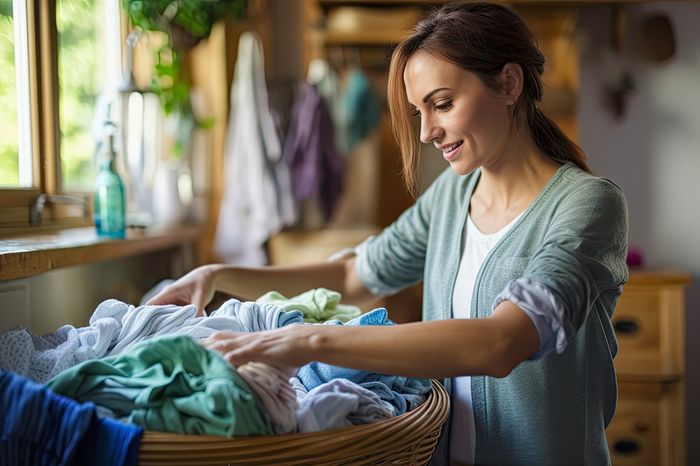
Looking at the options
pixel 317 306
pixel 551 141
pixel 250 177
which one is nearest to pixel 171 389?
pixel 317 306

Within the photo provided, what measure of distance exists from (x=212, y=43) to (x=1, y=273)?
2288 mm

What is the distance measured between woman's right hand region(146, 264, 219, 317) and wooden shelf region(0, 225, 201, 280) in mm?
225

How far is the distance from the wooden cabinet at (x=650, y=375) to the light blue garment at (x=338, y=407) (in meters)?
2.23

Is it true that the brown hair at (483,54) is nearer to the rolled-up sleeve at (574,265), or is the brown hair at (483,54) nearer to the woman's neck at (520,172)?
the woman's neck at (520,172)

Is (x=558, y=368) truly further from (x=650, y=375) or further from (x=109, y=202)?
(x=650, y=375)

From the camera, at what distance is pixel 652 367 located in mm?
2979

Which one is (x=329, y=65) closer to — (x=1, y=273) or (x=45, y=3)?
(x=45, y=3)

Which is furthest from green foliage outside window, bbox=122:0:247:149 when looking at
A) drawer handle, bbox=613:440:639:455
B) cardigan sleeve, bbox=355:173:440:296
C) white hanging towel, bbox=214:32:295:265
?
Result: drawer handle, bbox=613:440:639:455

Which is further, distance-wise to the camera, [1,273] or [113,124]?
[113,124]

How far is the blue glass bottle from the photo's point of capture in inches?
78.4

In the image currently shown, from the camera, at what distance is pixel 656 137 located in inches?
137

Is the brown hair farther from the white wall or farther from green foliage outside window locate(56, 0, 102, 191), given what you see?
the white wall

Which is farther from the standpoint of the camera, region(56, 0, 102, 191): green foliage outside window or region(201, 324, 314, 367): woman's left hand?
region(56, 0, 102, 191): green foliage outside window

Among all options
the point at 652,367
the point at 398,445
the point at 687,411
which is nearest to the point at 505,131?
the point at 398,445
